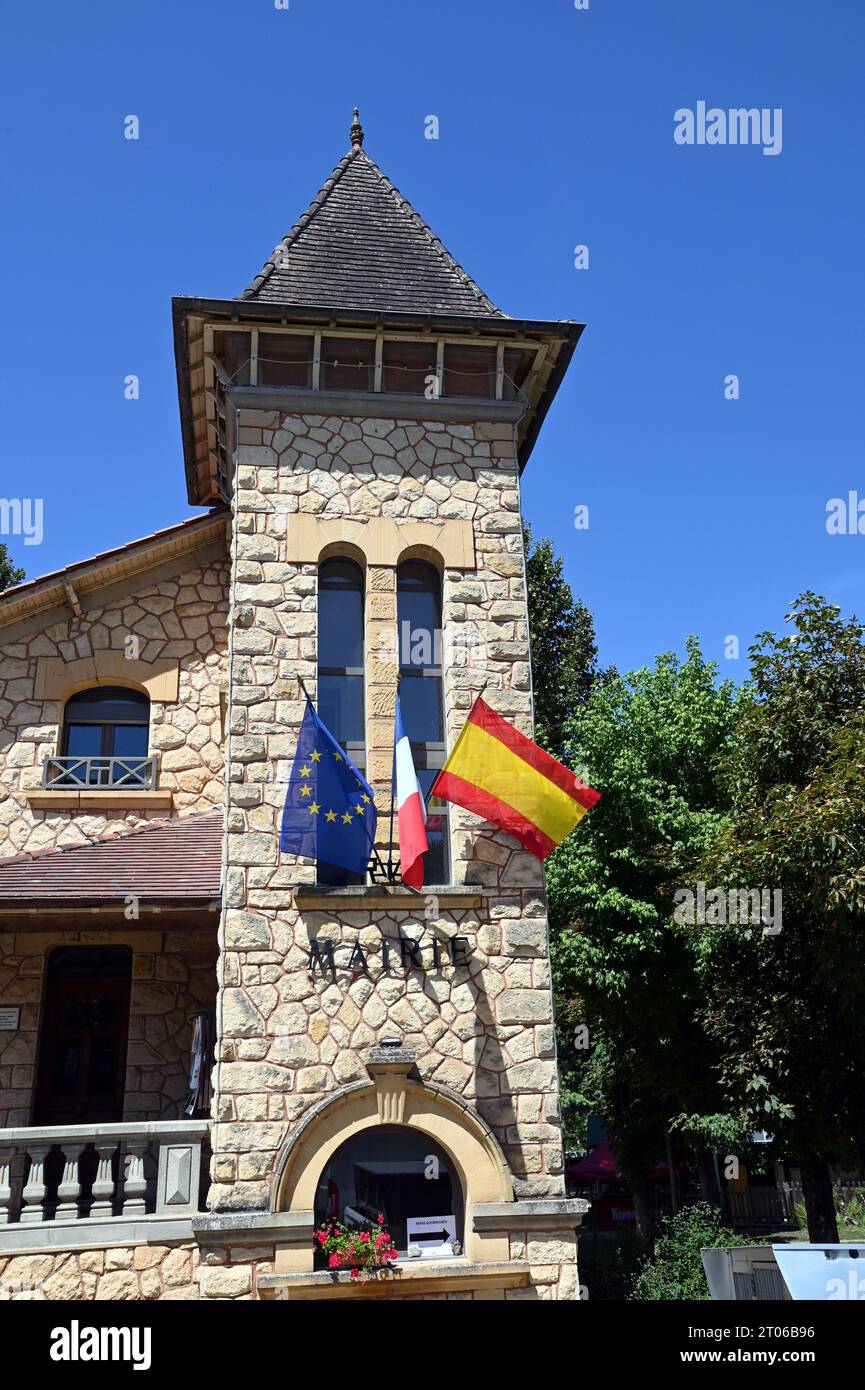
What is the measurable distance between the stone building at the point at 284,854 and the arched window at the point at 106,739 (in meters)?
0.04

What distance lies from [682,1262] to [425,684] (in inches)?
369

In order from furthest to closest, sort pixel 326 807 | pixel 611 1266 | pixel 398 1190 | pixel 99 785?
pixel 611 1266 → pixel 99 785 → pixel 326 807 → pixel 398 1190

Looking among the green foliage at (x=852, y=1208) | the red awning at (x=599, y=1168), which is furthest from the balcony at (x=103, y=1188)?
A: the green foliage at (x=852, y=1208)

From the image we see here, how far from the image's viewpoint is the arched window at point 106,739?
14.0 meters

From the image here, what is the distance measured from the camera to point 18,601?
46.6 feet

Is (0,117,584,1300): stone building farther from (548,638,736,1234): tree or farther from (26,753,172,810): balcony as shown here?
(548,638,736,1234): tree

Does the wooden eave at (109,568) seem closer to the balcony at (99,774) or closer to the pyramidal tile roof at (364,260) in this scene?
the balcony at (99,774)

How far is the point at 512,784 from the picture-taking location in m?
10.8

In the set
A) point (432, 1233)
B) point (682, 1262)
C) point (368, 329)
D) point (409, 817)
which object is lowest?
point (682, 1262)

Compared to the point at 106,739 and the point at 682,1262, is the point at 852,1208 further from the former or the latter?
the point at 106,739

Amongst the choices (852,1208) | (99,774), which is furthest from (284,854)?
(852,1208)

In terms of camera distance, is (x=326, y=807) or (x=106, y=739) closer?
(x=326, y=807)
